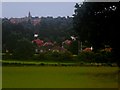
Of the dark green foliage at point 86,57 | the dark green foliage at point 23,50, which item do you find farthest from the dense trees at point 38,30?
the dark green foliage at point 86,57

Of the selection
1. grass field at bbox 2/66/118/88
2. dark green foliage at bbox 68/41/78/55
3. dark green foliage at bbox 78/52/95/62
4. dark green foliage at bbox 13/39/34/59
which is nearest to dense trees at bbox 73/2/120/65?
grass field at bbox 2/66/118/88

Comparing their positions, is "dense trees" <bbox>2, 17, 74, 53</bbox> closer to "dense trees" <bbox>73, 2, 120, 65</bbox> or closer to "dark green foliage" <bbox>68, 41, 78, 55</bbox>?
"dark green foliage" <bbox>68, 41, 78, 55</bbox>

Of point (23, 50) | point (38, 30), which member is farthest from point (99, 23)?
point (38, 30)

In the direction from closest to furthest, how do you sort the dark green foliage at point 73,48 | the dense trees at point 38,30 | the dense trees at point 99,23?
the dense trees at point 99,23, the dense trees at point 38,30, the dark green foliage at point 73,48

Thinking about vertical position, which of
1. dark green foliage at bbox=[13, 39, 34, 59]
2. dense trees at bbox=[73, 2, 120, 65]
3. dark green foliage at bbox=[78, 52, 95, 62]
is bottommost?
dark green foliage at bbox=[78, 52, 95, 62]

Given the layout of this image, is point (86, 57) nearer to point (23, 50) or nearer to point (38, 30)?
point (23, 50)

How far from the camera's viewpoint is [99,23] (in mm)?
17641

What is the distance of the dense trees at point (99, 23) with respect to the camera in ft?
57.0

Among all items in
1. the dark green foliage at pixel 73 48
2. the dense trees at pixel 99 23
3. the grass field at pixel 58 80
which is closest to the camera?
the grass field at pixel 58 80

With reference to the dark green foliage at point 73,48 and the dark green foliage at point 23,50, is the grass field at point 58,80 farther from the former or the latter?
the dark green foliage at point 73,48

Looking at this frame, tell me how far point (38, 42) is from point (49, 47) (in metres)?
1.56

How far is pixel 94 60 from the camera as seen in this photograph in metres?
31.4

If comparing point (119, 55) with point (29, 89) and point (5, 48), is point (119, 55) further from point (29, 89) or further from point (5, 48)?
point (5, 48)

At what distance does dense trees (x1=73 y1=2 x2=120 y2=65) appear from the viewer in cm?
1738
